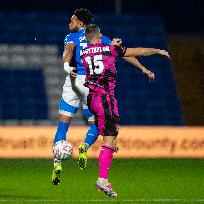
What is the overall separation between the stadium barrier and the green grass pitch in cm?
39

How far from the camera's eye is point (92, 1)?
74.2ft

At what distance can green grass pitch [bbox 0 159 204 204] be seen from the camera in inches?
380

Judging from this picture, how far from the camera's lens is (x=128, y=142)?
16.6 metres

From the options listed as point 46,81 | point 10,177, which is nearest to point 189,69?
point 46,81

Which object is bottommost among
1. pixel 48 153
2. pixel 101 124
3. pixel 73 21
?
pixel 48 153

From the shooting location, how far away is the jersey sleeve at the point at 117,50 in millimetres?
9312

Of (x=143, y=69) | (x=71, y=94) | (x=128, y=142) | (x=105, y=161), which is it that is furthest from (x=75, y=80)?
(x=128, y=142)

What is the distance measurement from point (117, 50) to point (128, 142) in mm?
7338

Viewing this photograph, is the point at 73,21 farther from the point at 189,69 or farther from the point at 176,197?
the point at 189,69

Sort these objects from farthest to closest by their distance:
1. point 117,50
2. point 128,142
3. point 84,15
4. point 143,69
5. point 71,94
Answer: point 128,142
point 71,94
point 84,15
point 143,69
point 117,50

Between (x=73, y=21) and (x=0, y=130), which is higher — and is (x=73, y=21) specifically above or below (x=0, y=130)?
above

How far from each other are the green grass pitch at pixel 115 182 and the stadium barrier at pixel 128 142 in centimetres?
39

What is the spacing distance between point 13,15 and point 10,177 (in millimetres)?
8812

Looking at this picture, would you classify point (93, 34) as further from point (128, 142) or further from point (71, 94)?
point (128, 142)
